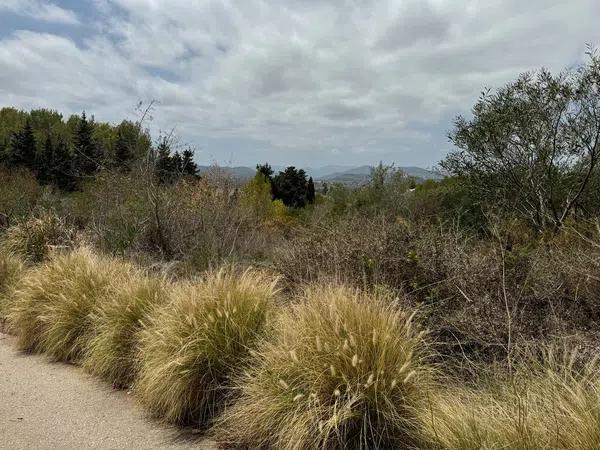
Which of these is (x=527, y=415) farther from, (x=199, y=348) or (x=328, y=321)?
(x=199, y=348)

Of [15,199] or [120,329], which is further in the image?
[15,199]

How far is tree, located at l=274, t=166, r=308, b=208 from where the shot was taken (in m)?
48.7

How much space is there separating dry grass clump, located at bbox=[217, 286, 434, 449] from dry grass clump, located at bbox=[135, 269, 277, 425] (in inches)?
18.0

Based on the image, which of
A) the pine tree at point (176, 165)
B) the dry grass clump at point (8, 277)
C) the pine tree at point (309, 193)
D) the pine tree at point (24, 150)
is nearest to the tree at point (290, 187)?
the pine tree at point (309, 193)

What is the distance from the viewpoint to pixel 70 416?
482 centimetres

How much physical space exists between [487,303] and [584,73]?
30.5 feet

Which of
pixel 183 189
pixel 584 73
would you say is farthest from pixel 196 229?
pixel 584 73

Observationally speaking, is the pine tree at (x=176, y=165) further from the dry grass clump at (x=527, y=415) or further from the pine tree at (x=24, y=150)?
the pine tree at (x=24, y=150)

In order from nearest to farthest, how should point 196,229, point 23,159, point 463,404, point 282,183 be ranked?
point 463,404, point 196,229, point 23,159, point 282,183

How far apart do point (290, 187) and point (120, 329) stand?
44129mm

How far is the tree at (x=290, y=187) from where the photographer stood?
48.7 metres

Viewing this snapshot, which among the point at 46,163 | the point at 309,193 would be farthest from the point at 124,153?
the point at 309,193

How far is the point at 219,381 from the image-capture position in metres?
4.61

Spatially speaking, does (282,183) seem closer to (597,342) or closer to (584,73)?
(584,73)
